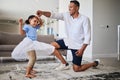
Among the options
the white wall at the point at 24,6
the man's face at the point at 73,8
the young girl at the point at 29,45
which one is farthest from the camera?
the white wall at the point at 24,6

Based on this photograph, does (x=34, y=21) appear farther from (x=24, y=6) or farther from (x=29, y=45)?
(x=24, y=6)

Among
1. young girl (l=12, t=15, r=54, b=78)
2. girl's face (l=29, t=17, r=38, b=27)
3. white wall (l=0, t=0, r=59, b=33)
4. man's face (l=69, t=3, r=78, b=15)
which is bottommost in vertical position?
young girl (l=12, t=15, r=54, b=78)

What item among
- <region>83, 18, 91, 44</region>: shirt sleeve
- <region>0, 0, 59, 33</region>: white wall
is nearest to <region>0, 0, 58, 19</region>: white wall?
<region>0, 0, 59, 33</region>: white wall

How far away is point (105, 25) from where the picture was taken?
583 centimetres

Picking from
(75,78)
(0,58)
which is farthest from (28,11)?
(75,78)

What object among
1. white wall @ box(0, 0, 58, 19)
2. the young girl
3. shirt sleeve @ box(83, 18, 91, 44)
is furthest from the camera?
white wall @ box(0, 0, 58, 19)

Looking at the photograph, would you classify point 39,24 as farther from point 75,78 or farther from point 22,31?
point 75,78

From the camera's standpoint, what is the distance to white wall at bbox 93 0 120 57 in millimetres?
5738

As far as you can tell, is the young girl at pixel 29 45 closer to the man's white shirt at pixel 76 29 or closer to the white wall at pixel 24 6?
the man's white shirt at pixel 76 29

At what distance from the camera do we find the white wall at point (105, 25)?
574cm

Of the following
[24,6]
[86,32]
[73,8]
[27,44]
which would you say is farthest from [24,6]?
[27,44]

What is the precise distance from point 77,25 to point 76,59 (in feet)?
1.57

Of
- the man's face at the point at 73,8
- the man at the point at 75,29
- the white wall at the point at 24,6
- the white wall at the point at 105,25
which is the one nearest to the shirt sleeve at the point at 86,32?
the man at the point at 75,29

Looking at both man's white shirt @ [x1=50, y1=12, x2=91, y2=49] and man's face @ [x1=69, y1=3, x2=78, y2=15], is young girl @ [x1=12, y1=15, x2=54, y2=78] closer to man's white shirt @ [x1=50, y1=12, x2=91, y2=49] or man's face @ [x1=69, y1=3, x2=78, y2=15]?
man's white shirt @ [x1=50, y1=12, x2=91, y2=49]
